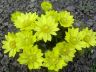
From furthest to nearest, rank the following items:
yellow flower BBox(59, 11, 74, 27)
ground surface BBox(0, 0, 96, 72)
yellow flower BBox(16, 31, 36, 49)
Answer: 1. ground surface BBox(0, 0, 96, 72)
2. yellow flower BBox(59, 11, 74, 27)
3. yellow flower BBox(16, 31, 36, 49)

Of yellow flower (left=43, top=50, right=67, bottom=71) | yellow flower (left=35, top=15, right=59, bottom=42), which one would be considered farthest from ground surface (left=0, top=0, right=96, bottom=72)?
yellow flower (left=35, top=15, right=59, bottom=42)

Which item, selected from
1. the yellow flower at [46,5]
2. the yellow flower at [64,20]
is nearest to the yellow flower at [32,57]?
the yellow flower at [64,20]

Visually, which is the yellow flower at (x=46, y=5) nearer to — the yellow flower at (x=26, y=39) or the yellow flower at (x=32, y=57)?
the yellow flower at (x=26, y=39)

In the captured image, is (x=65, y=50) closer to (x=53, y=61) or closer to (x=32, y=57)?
(x=53, y=61)

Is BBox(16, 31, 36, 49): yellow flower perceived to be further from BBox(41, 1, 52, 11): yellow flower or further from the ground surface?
the ground surface

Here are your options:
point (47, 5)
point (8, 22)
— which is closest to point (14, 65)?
point (8, 22)

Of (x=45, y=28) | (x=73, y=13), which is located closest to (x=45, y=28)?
(x=45, y=28)
